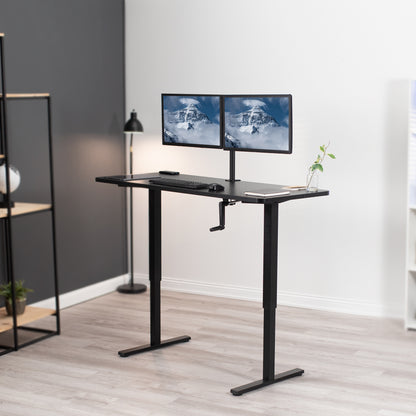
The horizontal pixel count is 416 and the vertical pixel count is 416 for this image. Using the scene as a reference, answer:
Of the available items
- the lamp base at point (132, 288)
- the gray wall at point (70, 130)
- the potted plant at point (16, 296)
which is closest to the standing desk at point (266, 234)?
the potted plant at point (16, 296)

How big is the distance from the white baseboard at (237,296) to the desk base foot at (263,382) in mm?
1276

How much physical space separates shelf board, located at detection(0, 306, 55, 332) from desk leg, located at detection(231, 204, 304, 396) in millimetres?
1407

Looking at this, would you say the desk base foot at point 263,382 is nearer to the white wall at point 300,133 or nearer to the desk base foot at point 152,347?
the desk base foot at point 152,347

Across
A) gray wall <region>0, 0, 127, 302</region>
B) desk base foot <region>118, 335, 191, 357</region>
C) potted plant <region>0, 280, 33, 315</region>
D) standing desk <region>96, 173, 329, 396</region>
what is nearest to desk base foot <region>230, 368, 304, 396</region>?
standing desk <region>96, 173, 329, 396</region>

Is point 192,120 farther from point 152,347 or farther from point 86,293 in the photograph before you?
point 86,293

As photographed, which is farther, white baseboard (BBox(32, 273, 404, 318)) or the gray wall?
white baseboard (BBox(32, 273, 404, 318))

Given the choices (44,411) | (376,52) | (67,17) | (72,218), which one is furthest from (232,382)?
(67,17)

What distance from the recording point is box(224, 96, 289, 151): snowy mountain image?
3.68 metres

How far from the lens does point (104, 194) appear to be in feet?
18.0

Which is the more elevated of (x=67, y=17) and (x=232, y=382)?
(x=67, y=17)

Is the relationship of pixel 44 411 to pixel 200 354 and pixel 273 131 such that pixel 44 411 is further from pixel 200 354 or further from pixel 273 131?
pixel 273 131

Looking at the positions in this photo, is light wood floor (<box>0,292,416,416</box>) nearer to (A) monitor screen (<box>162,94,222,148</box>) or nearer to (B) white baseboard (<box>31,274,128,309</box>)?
(B) white baseboard (<box>31,274,128,309</box>)

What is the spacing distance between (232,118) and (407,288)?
1670 millimetres

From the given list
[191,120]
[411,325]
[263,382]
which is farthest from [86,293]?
[411,325]
